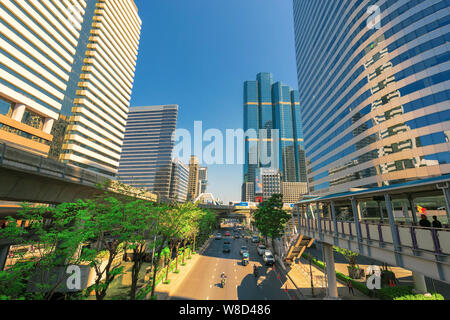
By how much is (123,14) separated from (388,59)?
101 m

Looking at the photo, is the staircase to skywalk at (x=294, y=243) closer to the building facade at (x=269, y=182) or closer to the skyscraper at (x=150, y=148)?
the skyscraper at (x=150, y=148)

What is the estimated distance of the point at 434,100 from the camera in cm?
3209

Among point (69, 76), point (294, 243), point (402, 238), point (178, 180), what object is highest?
point (69, 76)

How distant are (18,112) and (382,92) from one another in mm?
81067

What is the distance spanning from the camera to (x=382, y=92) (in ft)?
130

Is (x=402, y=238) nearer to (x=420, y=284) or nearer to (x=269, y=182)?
(x=420, y=284)

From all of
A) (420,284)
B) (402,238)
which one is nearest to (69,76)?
(402,238)

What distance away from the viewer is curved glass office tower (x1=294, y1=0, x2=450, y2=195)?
3231 cm

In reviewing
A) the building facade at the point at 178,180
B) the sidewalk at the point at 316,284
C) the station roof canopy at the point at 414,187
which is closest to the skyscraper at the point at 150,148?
the building facade at the point at 178,180

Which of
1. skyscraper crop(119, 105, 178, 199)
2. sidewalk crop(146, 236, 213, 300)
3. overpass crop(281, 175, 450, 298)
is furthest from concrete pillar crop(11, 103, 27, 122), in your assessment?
skyscraper crop(119, 105, 178, 199)

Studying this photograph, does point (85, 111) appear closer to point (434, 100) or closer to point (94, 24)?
point (94, 24)

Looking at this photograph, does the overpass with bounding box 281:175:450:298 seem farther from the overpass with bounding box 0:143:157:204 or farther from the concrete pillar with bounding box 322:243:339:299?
the overpass with bounding box 0:143:157:204

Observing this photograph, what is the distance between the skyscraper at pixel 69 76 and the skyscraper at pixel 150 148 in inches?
2659

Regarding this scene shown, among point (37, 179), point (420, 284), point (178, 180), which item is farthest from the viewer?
point (178, 180)
